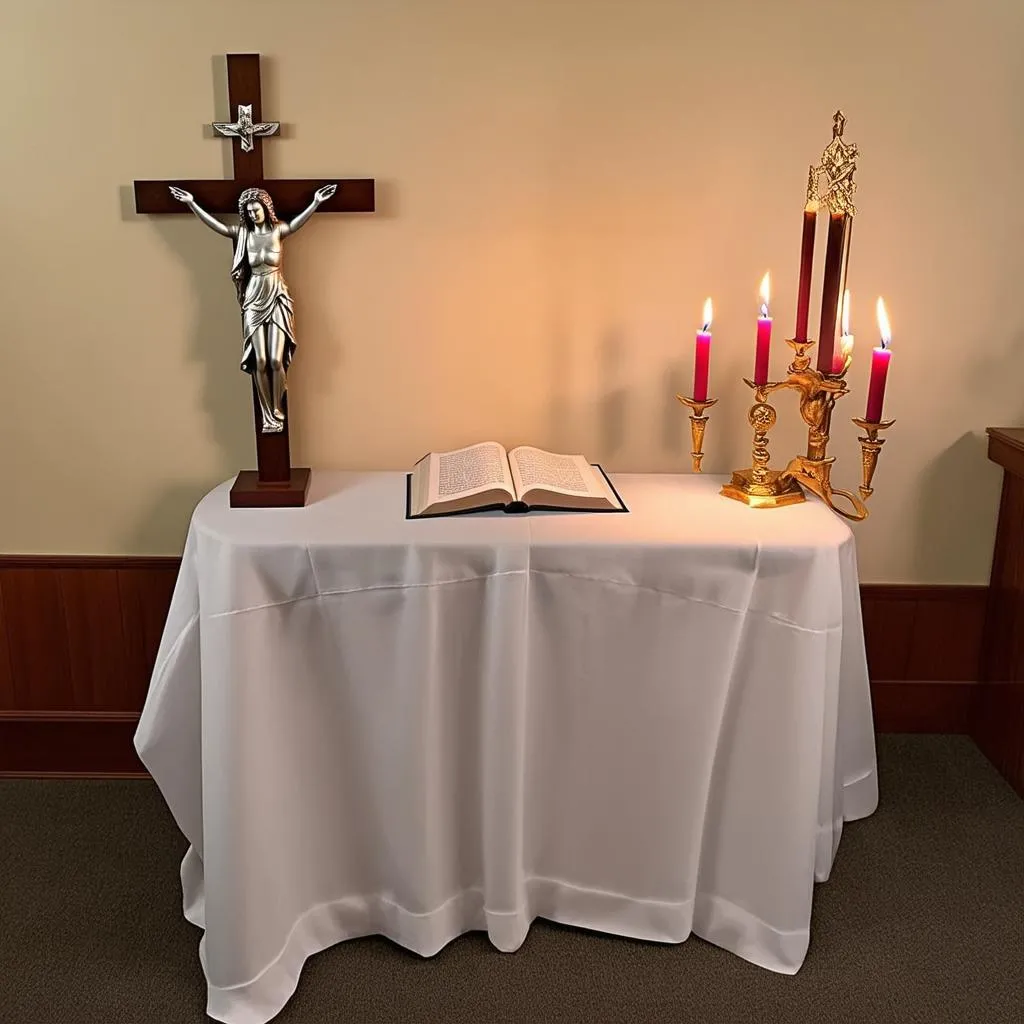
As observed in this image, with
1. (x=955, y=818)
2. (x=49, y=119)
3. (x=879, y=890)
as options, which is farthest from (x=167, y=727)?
(x=955, y=818)

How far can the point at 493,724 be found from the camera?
174 cm

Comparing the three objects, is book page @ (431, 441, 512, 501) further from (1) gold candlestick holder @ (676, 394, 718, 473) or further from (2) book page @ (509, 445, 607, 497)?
(1) gold candlestick holder @ (676, 394, 718, 473)

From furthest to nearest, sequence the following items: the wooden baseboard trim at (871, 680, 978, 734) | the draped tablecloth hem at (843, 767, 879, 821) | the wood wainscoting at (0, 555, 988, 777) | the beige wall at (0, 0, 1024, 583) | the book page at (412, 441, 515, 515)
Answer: the wooden baseboard trim at (871, 680, 978, 734) < the wood wainscoting at (0, 555, 988, 777) < the draped tablecloth hem at (843, 767, 879, 821) < the beige wall at (0, 0, 1024, 583) < the book page at (412, 441, 515, 515)

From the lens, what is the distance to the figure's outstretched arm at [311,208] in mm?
1940

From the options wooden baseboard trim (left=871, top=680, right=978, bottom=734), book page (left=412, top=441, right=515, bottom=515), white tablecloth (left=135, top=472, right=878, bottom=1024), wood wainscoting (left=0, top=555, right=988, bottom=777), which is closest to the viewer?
white tablecloth (left=135, top=472, right=878, bottom=1024)

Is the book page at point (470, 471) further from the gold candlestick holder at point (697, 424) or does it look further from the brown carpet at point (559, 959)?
the brown carpet at point (559, 959)

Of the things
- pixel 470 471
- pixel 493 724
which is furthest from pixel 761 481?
pixel 493 724

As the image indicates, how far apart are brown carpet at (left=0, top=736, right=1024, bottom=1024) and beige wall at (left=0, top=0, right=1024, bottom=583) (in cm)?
68

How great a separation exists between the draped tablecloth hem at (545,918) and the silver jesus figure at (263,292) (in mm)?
850

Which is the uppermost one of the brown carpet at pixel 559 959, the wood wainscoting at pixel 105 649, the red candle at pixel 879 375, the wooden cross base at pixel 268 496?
the red candle at pixel 879 375

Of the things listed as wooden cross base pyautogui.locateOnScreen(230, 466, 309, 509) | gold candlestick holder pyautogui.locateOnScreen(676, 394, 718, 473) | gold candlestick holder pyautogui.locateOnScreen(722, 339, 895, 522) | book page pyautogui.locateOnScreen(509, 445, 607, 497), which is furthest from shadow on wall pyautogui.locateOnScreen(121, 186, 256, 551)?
gold candlestick holder pyautogui.locateOnScreen(722, 339, 895, 522)

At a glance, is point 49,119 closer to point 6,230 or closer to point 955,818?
point 6,230

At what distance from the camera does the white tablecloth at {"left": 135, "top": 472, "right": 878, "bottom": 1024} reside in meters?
1.69

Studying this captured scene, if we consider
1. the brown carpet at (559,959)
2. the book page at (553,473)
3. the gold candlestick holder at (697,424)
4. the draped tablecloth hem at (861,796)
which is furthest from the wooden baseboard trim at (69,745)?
the draped tablecloth hem at (861,796)
